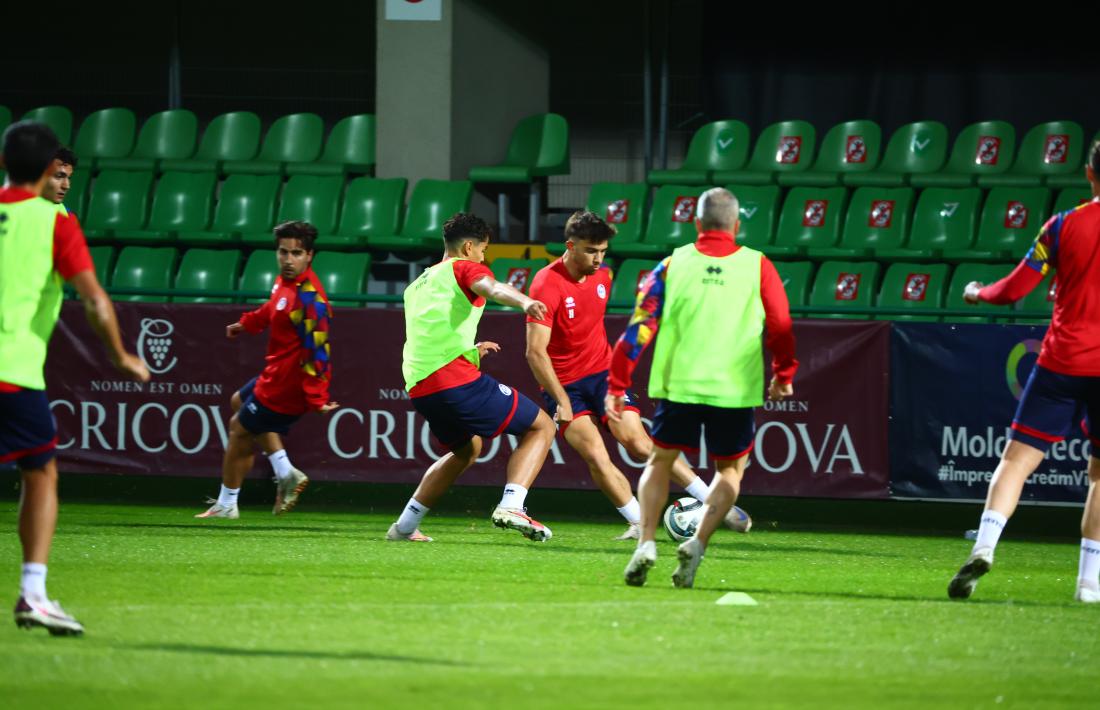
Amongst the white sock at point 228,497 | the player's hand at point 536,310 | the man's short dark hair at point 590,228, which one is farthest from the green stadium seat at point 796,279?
the player's hand at point 536,310

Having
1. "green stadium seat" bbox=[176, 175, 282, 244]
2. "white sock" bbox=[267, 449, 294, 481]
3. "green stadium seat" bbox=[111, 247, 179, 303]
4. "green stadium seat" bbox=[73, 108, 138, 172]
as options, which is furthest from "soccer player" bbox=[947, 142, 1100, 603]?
"green stadium seat" bbox=[73, 108, 138, 172]

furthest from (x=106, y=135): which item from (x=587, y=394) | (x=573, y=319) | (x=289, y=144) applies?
(x=587, y=394)

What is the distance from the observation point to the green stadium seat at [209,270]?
17.2 m

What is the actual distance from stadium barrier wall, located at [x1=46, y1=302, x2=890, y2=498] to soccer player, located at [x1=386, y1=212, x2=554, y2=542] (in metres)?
2.85

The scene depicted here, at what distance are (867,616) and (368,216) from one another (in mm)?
11348

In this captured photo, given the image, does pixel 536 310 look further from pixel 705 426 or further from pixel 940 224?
pixel 940 224

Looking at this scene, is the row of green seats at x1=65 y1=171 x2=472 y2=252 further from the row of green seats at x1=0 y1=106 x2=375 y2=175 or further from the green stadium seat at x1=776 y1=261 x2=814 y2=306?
the green stadium seat at x1=776 y1=261 x2=814 y2=306

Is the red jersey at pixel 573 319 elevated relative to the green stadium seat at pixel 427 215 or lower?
lower

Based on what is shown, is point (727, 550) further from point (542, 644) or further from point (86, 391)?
point (86, 391)

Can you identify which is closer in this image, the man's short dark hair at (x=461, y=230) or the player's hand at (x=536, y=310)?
the player's hand at (x=536, y=310)

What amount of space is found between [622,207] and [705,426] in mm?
10012

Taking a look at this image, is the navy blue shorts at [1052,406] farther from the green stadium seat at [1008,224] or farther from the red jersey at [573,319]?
the green stadium seat at [1008,224]

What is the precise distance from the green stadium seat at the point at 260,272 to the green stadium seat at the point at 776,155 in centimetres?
491

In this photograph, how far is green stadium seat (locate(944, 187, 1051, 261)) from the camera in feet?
54.3
